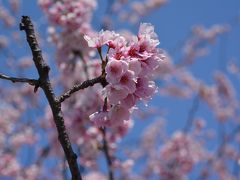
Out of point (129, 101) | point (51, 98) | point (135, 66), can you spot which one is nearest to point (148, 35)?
point (135, 66)

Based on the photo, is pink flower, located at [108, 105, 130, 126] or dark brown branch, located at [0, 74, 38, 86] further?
pink flower, located at [108, 105, 130, 126]

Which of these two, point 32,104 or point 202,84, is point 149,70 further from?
point 202,84

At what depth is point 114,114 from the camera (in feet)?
5.98

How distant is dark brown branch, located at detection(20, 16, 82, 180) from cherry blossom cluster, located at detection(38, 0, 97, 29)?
3.08m

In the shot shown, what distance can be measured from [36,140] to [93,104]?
4.51 meters

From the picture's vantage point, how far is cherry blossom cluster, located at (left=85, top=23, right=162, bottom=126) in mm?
1605

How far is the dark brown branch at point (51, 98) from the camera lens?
1479 mm

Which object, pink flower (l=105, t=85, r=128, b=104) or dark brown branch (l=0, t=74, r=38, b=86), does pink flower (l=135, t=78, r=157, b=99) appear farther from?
dark brown branch (l=0, t=74, r=38, b=86)

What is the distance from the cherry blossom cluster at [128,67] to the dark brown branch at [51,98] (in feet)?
0.75

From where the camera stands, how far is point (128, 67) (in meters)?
1.62

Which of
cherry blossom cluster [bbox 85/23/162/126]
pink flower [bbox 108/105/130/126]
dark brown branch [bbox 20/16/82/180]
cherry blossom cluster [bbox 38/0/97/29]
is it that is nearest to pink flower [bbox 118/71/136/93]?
cherry blossom cluster [bbox 85/23/162/126]

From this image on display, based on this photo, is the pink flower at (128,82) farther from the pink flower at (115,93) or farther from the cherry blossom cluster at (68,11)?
the cherry blossom cluster at (68,11)

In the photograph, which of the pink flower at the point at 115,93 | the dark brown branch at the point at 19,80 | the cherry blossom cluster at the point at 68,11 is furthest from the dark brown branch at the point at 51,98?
the cherry blossom cluster at the point at 68,11

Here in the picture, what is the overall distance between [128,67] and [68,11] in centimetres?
318
